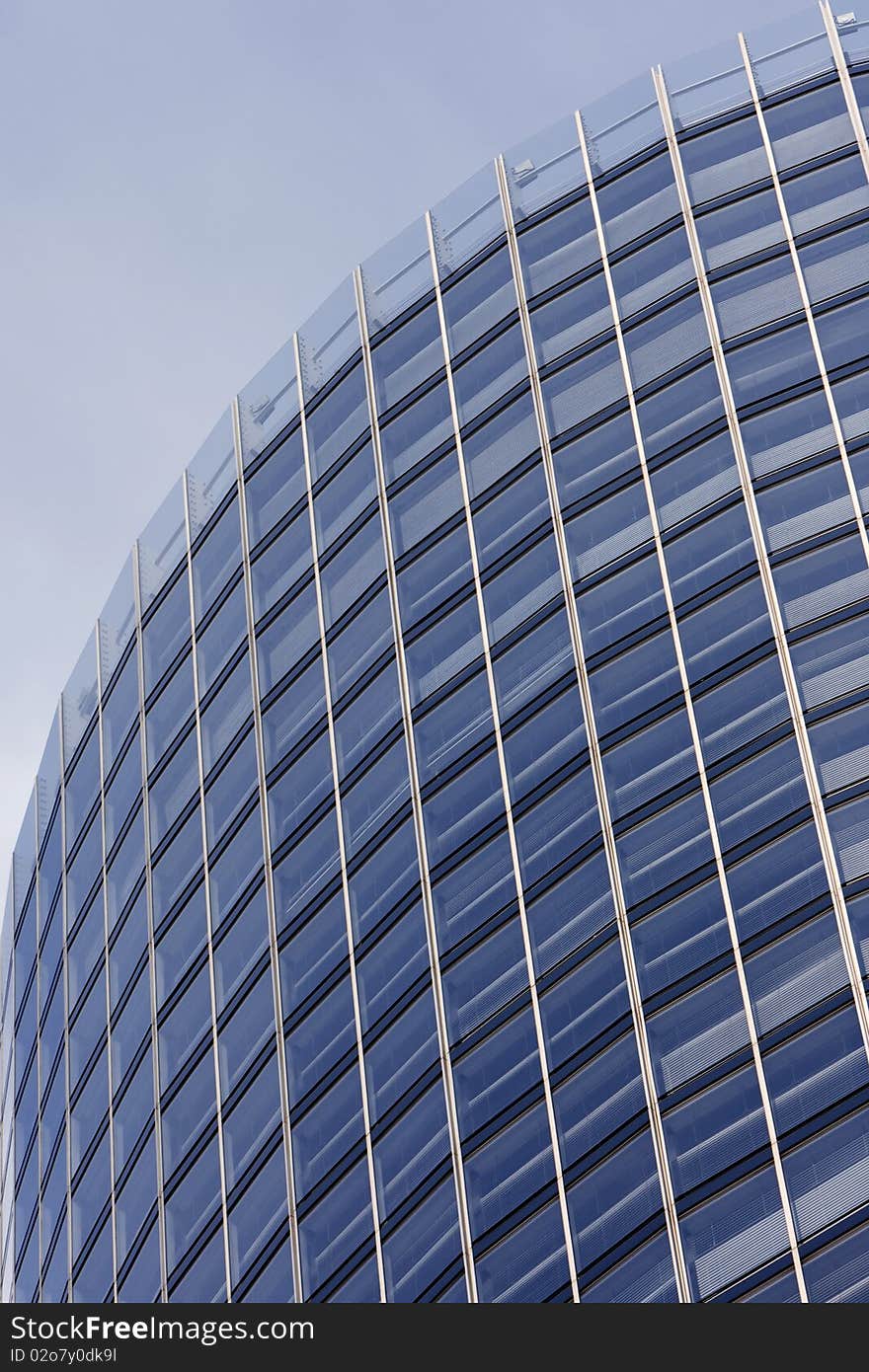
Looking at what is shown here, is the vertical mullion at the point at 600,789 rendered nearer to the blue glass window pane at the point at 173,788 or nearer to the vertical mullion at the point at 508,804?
the vertical mullion at the point at 508,804

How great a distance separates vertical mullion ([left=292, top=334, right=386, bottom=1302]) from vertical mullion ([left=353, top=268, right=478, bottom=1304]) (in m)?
2.50

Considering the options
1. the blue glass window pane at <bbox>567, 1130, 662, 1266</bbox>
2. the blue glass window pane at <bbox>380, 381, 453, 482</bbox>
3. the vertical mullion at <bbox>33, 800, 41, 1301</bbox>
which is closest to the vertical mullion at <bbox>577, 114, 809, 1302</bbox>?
the blue glass window pane at <bbox>567, 1130, 662, 1266</bbox>

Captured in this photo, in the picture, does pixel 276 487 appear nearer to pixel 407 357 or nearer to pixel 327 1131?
pixel 407 357

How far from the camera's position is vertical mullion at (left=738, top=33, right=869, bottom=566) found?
57.8 meters

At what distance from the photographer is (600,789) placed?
56.4 meters

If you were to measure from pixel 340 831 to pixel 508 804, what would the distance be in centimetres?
578

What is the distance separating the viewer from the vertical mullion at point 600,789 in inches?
1981

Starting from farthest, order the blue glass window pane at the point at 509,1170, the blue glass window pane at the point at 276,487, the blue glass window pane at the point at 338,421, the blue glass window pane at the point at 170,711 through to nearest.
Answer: the blue glass window pane at the point at 170,711
the blue glass window pane at the point at 276,487
the blue glass window pane at the point at 338,421
the blue glass window pane at the point at 509,1170

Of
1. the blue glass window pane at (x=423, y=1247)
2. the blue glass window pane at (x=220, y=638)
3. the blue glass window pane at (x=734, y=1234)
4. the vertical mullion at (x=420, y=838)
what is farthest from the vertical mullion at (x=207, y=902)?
the blue glass window pane at (x=734, y=1234)

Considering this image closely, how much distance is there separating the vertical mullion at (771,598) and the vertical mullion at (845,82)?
4.73 m

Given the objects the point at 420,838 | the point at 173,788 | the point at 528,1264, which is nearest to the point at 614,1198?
the point at 528,1264

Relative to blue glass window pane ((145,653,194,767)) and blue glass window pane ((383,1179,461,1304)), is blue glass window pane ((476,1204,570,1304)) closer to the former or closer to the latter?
blue glass window pane ((383,1179,461,1304))

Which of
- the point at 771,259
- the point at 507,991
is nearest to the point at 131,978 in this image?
the point at 507,991
